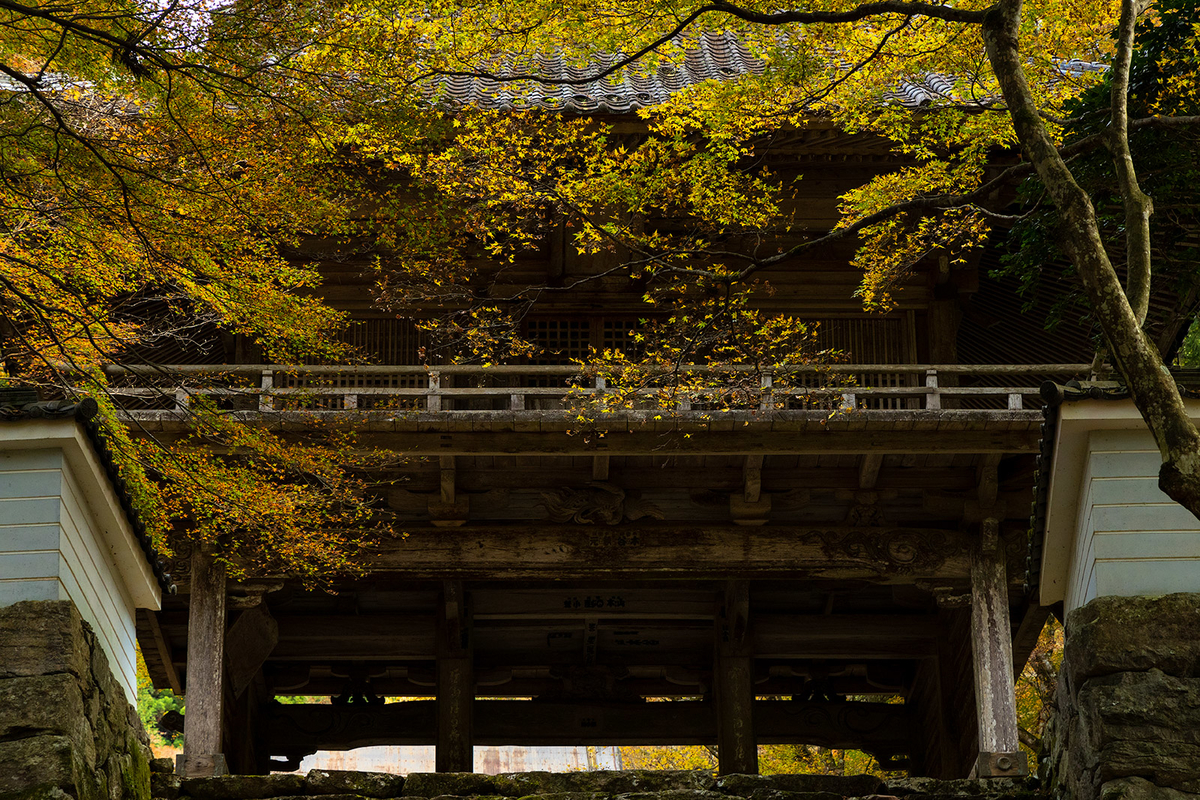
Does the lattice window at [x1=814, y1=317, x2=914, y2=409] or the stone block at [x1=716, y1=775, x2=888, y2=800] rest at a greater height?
the lattice window at [x1=814, y1=317, x2=914, y2=409]

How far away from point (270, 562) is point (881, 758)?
9.04 meters

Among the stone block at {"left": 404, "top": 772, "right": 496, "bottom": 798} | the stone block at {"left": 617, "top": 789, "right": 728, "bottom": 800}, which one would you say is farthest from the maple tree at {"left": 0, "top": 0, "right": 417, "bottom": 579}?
the stone block at {"left": 617, "top": 789, "right": 728, "bottom": 800}

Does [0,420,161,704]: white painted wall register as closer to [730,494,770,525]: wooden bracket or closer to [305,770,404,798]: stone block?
[305,770,404,798]: stone block

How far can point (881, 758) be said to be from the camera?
56.9 feet

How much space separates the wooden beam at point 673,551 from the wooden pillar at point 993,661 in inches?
9.6

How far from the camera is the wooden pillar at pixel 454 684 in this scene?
14836 millimetres

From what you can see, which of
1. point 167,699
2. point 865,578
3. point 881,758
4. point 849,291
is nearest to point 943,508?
point 865,578

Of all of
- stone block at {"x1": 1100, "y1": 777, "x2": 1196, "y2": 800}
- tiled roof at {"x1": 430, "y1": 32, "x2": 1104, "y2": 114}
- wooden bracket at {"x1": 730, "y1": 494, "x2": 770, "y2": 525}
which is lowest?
stone block at {"x1": 1100, "y1": 777, "x2": 1196, "y2": 800}

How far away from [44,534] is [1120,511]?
6069 millimetres

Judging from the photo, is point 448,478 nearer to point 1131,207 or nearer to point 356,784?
point 356,784

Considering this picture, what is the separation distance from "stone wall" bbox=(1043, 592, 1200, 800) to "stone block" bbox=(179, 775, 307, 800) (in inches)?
186

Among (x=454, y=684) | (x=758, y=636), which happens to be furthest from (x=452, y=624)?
(x=758, y=636)

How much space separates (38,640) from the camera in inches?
269

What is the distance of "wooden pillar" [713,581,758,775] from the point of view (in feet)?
49.3
